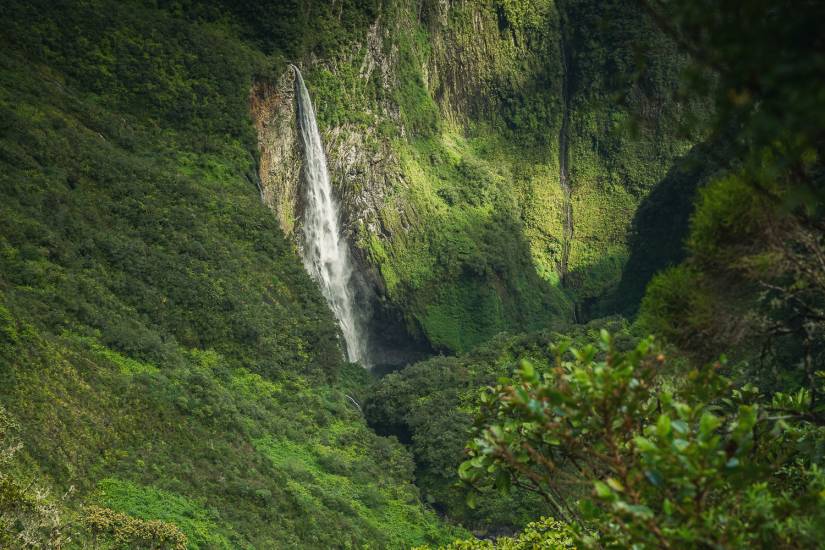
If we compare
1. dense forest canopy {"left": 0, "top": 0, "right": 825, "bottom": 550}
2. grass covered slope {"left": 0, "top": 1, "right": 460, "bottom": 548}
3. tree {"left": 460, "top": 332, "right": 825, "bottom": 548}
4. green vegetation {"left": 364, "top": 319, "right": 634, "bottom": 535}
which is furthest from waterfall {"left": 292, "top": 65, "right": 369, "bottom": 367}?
tree {"left": 460, "top": 332, "right": 825, "bottom": 548}

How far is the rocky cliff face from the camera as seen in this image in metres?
46.6

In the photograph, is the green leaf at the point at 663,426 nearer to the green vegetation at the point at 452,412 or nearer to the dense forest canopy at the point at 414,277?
the dense forest canopy at the point at 414,277

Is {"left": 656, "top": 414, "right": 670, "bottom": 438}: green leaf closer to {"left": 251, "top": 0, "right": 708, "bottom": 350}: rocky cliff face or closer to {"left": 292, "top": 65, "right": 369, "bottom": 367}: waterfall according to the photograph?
{"left": 251, "top": 0, "right": 708, "bottom": 350}: rocky cliff face

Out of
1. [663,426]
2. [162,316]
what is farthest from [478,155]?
[663,426]

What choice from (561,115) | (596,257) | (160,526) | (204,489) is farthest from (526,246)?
(160,526)

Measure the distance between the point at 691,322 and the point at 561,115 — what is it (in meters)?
61.6

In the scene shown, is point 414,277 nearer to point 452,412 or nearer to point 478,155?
point 478,155

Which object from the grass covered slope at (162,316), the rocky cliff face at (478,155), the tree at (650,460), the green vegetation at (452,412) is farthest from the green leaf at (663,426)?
the rocky cliff face at (478,155)

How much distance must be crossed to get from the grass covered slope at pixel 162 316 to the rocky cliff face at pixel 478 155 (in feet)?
14.4

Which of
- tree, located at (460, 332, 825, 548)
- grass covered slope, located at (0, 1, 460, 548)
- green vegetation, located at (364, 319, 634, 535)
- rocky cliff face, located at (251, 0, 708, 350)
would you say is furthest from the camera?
rocky cliff face, located at (251, 0, 708, 350)

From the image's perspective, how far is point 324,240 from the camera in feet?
145

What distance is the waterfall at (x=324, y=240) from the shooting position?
1693 inches

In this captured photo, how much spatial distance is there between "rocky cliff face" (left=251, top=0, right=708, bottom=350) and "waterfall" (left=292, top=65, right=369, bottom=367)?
691 mm

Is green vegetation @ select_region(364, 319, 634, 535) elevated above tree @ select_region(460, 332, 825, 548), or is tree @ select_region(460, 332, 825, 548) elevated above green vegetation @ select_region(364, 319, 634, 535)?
tree @ select_region(460, 332, 825, 548)
